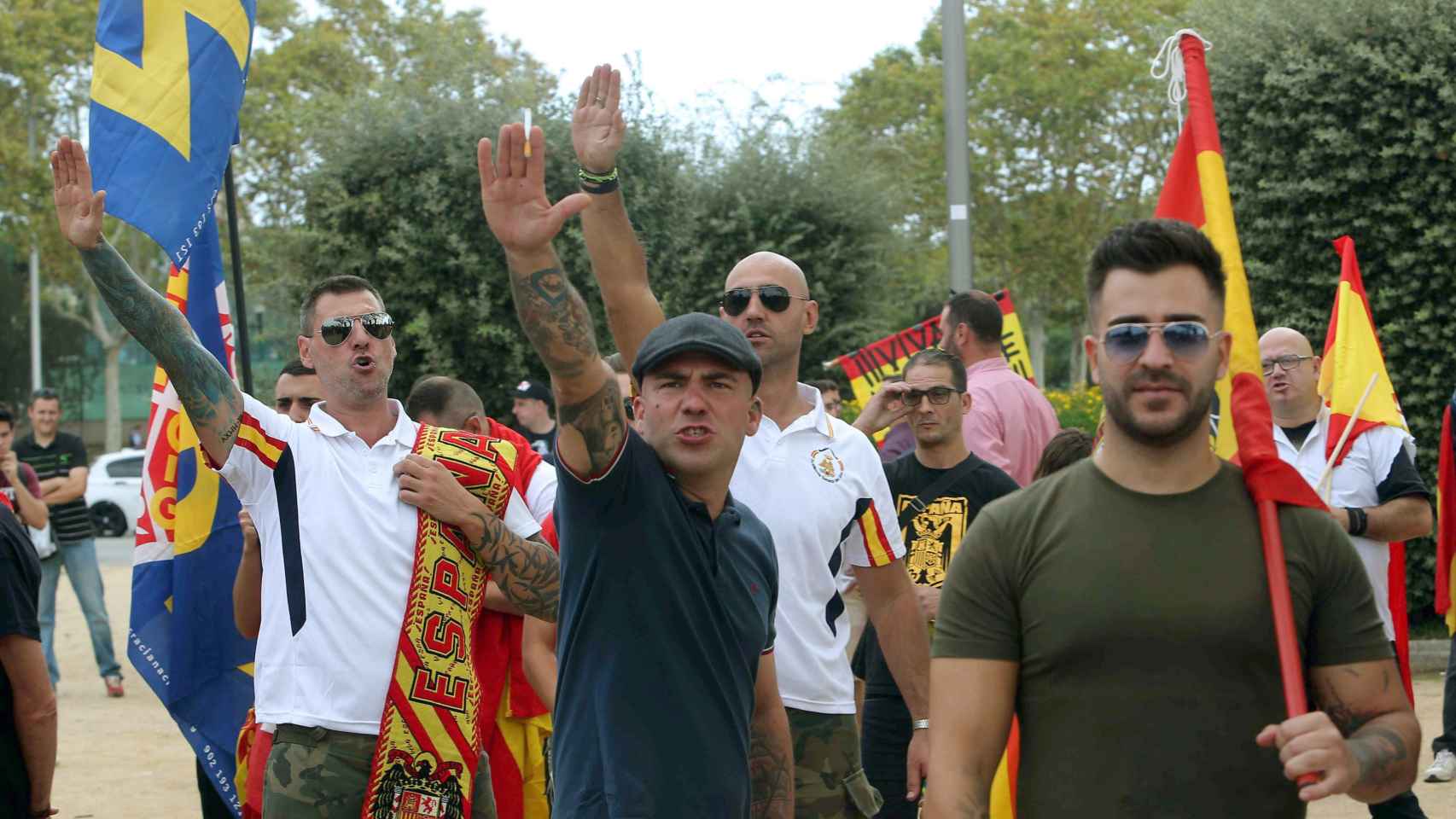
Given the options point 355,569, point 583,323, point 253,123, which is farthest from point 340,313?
point 253,123

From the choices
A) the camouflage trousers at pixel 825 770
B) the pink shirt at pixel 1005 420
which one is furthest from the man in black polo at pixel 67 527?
the camouflage trousers at pixel 825 770

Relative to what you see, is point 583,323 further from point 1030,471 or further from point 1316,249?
point 1316,249

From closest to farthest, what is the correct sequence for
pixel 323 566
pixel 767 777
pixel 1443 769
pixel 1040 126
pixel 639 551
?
pixel 639 551
pixel 767 777
pixel 323 566
pixel 1443 769
pixel 1040 126

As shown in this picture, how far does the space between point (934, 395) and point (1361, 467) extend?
2148 mm

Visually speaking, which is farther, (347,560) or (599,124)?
(347,560)

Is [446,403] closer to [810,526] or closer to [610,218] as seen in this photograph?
[810,526]

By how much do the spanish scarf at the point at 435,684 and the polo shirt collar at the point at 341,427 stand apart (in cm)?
4

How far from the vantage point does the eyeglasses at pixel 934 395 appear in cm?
621

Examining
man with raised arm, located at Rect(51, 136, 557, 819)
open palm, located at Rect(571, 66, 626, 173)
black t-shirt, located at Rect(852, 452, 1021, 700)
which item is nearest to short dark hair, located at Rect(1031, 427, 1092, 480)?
black t-shirt, located at Rect(852, 452, 1021, 700)

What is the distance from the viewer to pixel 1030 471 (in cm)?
715

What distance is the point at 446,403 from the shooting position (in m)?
6.75

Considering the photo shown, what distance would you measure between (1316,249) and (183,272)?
27.7 ft

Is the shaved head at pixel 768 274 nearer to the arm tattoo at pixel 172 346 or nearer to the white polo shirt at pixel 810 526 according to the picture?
the white polo shirt at pixel 810 526

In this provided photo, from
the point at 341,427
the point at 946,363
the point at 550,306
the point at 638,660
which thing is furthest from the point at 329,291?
the point at 946,363
